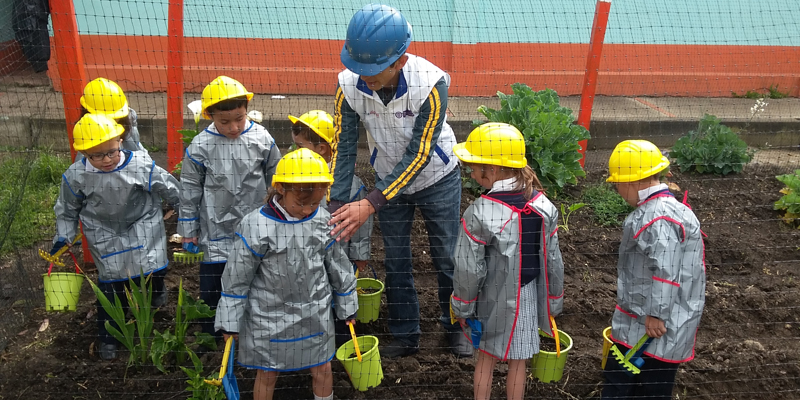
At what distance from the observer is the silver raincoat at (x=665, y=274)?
2.54 meters

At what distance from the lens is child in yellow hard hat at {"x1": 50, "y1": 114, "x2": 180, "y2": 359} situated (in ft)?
10.2

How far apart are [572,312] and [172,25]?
10.5 feet

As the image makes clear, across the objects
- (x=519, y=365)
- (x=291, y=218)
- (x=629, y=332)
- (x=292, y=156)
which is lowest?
(x=519, y=365)

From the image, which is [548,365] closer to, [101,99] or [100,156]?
[100,156]

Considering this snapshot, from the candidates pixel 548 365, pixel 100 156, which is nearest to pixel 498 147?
pixel 548 365

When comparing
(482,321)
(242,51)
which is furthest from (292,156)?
(242,51)

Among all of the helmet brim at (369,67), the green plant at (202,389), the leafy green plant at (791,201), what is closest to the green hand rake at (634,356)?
the helmet brim at (369,67)

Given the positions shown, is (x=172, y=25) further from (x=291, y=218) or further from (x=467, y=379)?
(x=467, y=379)

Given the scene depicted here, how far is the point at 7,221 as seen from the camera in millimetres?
3473

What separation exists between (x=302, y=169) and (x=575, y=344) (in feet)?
6.19

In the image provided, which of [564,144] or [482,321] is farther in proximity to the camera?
[564,144]

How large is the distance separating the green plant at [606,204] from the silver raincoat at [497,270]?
226 cm

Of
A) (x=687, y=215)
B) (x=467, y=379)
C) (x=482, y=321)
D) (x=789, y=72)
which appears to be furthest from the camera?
(x=789, y=72)

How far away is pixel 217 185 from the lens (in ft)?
10.6
